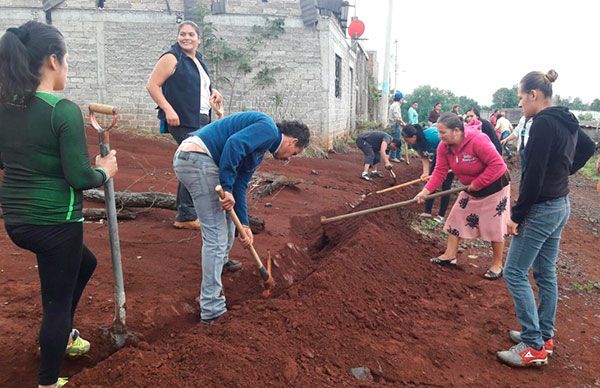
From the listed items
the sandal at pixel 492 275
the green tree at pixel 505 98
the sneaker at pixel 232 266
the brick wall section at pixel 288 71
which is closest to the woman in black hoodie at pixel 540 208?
the sandal at pixel 492 275

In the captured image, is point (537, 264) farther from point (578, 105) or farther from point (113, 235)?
point (578, 105)

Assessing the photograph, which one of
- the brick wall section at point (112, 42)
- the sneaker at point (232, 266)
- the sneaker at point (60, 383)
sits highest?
the brick wall section at point (112, 42)

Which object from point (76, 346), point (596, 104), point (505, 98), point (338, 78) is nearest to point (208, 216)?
point (76, 346)

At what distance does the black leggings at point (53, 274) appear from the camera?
2.10 m

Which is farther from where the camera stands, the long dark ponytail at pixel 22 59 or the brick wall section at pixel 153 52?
the brick wall section at pixel 153 52

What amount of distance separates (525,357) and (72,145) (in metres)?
3.02

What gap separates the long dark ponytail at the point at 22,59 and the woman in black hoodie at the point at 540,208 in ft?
8.95

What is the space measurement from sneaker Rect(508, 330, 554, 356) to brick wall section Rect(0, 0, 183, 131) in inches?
409

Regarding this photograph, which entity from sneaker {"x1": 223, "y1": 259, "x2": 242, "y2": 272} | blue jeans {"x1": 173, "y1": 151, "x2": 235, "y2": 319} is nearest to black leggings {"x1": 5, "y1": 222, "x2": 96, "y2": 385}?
blue jeans {"x1": 173, "y1": 151, "x2": 235, "y2": 319}

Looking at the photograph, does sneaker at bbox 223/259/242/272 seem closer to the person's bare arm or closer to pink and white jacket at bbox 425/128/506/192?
the person's bare arm

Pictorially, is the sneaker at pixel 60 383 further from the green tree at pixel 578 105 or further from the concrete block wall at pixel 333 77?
the green tree at pixel 578 105

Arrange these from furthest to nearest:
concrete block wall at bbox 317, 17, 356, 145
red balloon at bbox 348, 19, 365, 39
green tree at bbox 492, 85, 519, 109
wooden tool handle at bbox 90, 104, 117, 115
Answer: green tree at bbox 492, 85, 519, 109 → red balloon at bbox 348, 19, 365, 39 → concrete block wall at bbox 317, 17, 356, 145 → wooden tool handle at bbox 90, 104, 117, 115

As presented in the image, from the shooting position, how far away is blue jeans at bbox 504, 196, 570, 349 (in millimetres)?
3010

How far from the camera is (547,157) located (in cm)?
284
